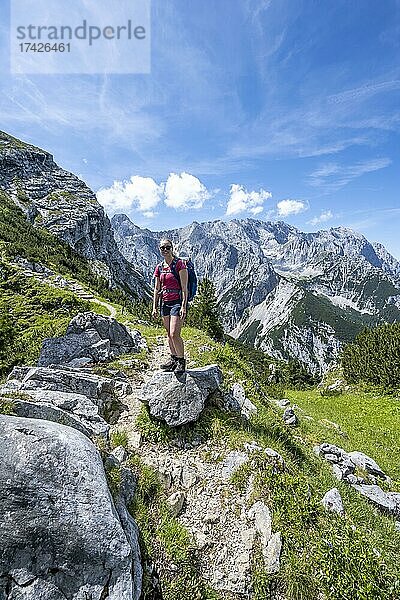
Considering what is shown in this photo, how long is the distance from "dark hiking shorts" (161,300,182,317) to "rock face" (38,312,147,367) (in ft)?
18.5

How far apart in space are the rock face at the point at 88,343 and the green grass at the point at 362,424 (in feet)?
30.6

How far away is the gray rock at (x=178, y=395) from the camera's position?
8766 mm

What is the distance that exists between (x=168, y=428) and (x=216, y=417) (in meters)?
1.39

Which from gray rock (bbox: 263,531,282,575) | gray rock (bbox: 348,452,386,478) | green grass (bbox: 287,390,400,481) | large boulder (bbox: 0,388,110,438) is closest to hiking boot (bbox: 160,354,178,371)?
large boulder (bbox: 0,388,110,438)

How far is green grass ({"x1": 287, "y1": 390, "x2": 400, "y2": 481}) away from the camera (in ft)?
49.0

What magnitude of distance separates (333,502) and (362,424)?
15.3m

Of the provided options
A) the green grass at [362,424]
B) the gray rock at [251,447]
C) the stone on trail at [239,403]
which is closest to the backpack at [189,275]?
the stone on trail at [239,403]

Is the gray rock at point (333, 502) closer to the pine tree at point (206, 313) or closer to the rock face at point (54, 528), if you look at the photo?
the rock face at point (54, 528)

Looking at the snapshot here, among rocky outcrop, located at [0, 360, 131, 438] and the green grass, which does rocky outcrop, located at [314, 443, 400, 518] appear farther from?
rocky outcrop, located at [0, 360, 131, 438]

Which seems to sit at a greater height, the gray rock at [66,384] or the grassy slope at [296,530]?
the gray rock at [66,384]

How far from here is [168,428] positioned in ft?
28.5

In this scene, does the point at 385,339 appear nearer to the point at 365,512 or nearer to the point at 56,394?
the point at 365,512

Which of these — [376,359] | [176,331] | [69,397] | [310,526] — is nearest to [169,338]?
[176,331]

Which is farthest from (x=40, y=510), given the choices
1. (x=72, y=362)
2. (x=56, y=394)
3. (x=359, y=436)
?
(x=359, y=436)
